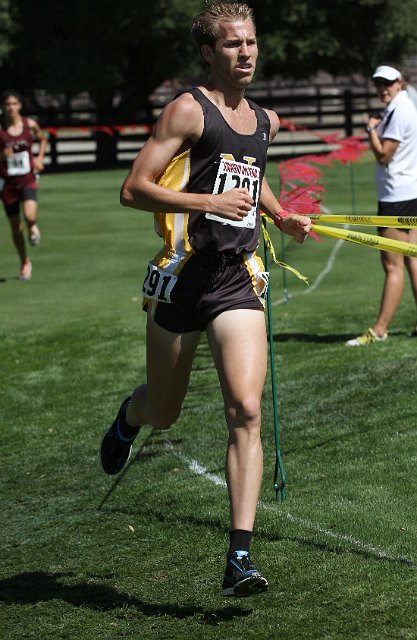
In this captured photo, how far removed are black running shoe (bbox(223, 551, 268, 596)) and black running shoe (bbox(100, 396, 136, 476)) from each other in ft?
5.05

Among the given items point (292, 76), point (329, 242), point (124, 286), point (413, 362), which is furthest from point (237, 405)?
point (292, 76)

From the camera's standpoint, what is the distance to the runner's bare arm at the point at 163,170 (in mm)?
4758

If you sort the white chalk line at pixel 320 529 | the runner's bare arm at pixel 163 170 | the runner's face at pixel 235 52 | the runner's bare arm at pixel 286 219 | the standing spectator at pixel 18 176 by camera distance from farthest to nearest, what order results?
the standing spectator at pixel 18 176 < the runner's bare arm at pixel 286 219 < the white chalk line at pixel 320 529 < the runner's face at pixel 235 52 < the runner's bare arm at pixel 163 170

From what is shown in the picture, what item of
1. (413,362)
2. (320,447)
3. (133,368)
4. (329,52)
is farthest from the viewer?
(329,52)

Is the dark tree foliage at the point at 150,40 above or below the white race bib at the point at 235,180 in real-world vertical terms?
below

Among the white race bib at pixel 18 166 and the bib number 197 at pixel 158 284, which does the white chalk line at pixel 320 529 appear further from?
the white race bib at pixel 18 166

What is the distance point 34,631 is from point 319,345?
5773 mm

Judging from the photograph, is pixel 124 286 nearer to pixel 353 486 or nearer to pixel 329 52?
pixel 353 486

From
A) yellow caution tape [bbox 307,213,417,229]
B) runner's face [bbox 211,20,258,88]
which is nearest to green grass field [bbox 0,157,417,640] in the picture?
yellow caution tape [bbox 307,213,417,229]

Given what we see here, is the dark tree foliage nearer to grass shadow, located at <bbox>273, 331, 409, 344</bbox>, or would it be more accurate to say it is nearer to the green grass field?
the green grass field

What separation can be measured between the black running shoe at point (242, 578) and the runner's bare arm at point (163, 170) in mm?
1314

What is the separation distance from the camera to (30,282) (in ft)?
50.9

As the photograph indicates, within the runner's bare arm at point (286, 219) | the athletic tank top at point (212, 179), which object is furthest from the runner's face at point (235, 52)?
the runner's bare arm at point (286, 219)

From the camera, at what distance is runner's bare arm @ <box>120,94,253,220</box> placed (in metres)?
4.76
